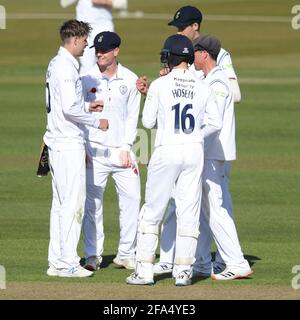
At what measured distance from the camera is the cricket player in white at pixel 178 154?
12.5 m

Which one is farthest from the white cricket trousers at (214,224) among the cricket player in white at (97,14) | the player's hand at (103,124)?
the cricket player in white at (97,14)

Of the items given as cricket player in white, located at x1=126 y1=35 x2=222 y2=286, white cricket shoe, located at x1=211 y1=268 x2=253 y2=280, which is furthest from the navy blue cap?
white cricket shoe, located at x1=211 y1=268 x2=253 y2=280

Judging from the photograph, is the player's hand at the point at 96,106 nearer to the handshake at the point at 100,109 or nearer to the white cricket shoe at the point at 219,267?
the handshake at the point at 100,109

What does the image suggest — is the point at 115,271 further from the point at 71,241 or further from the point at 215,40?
the point at 215,40

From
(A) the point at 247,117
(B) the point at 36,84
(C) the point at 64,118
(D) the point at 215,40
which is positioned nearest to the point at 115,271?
(C) the point at 64,118

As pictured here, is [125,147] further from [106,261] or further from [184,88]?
[184,88]

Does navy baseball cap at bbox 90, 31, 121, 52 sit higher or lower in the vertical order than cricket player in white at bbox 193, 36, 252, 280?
higher

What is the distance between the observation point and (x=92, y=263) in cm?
1378

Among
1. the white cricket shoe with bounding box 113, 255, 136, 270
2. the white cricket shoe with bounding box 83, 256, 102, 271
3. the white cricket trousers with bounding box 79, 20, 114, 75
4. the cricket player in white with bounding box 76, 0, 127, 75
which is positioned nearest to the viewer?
the white cricket shoe with bounding box 83, 256, 102, 271

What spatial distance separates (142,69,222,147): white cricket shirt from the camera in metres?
12.5

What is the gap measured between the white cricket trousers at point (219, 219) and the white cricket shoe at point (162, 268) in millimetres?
677

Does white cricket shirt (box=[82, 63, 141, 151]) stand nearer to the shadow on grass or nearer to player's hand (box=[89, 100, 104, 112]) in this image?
player's hand (box=[89, 100, 104, 112])

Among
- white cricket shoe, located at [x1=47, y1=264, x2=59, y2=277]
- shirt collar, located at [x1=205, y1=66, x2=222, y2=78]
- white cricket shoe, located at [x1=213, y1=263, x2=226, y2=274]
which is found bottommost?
white cricket shoe, located at [x1=213, y1=263, x2=226, y2=274]
